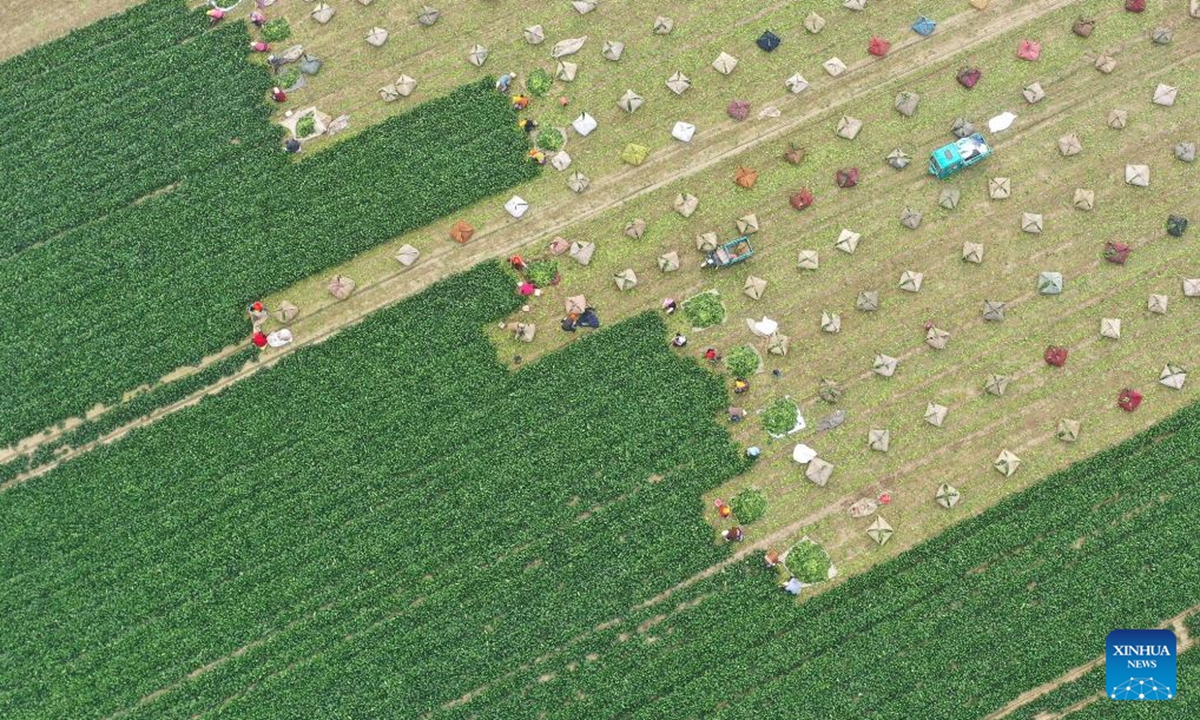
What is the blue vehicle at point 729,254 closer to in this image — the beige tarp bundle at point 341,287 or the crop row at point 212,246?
the crop row at point 212,246

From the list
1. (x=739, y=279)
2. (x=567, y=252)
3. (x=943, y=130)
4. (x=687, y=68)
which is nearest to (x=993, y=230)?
(x=943, y=130)

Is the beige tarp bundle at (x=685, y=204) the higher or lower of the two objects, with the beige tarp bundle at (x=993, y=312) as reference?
higher

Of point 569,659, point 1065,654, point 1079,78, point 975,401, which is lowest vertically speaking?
point 1065,654

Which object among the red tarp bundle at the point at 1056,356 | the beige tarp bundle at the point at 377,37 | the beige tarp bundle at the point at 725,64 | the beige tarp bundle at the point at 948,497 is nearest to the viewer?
the beige tarp bundle at the point at 948,497

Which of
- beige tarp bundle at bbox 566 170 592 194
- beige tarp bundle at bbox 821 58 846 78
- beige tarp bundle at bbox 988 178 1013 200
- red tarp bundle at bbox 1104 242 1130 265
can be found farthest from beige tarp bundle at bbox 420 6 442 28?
red tarp bundle at bbox 1104 242 1130 265

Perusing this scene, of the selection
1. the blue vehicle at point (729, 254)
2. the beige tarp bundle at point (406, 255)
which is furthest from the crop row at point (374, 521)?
the blue vehicle at point (729, 254)

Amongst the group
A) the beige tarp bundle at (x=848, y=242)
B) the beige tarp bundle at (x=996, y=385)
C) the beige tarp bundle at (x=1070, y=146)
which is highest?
the beige tarp bundle at (x=1070, y=146)

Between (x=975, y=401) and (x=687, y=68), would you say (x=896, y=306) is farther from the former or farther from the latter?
(x=687, y=68)
